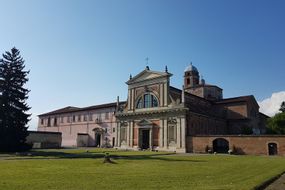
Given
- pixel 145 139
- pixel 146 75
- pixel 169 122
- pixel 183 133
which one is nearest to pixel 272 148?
pixel 183 133

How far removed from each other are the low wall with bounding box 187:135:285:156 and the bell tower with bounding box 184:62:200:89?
2778cm

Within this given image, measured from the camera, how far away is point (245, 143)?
33344 millimetres

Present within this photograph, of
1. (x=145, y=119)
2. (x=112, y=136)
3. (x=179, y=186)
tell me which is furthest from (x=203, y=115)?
(x=179, y=186)

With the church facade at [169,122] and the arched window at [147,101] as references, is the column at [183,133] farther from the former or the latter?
the arched window at [147,101]

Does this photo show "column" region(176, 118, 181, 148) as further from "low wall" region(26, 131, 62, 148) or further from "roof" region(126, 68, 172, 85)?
"low wall" region(26, 131, 62, 148)

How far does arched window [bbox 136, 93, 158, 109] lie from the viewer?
143 ft

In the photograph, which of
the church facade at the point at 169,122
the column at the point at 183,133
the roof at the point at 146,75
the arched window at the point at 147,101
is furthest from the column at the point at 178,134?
the roof at the point at 146,75

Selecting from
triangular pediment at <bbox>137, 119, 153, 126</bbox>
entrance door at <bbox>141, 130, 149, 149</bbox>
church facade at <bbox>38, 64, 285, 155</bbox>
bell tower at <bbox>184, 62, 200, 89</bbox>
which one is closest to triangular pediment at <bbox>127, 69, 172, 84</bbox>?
church facade at <bbox>38, 64, 285, 155</bbox>

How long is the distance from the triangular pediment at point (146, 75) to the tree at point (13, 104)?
Result: 1805 cm

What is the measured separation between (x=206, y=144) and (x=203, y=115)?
7.56 m

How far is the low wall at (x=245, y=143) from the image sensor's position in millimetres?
31227

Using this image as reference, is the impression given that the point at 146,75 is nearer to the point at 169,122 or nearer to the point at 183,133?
the point at 169,122

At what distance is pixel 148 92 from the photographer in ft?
146

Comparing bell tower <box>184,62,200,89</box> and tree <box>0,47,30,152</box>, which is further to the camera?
bell tower <box>184,62,200,89</box>
